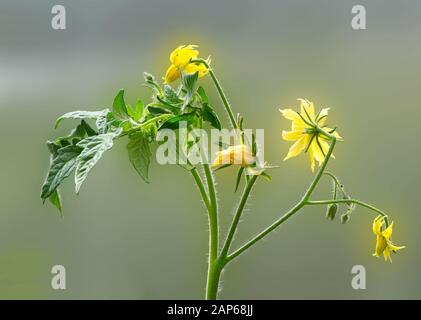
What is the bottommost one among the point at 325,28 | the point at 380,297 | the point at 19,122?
the point at 380,297

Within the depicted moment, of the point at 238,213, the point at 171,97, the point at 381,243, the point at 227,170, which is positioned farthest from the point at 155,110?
the point at 227,170

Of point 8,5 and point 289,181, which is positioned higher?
point 8,5

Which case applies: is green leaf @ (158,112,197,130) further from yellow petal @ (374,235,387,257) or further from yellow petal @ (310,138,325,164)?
yellow petal @ (374,235,387,257)

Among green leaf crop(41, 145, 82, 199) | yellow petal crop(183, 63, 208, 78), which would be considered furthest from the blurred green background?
green leaf crop(41, 145, 82, 199)

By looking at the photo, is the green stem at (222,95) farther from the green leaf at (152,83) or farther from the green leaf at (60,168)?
the green leaf at (60,168)

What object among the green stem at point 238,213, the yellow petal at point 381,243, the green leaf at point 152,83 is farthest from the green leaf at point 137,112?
the yellow petal at point 381,243
